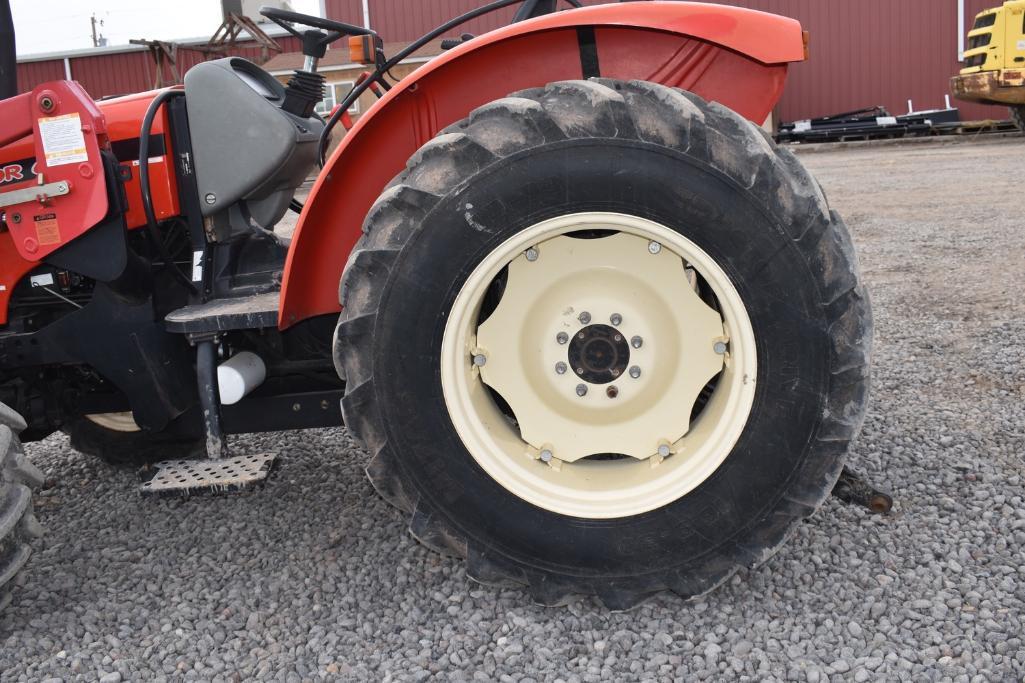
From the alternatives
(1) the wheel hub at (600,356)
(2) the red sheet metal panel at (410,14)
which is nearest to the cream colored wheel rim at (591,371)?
(1) the wheel hub at (600,356)

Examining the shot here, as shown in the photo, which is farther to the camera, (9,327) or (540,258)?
(9,327)

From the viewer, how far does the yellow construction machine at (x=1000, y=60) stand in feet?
49.0

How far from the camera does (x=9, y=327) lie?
8.59ft

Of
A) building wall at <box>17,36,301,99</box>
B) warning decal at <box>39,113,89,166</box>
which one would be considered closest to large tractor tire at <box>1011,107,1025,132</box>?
building wall at <box>17,36,301,99</box>

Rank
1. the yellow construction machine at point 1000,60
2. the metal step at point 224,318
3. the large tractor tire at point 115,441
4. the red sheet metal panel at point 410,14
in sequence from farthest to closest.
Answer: the red sheet metal panel at point 410,14
the yellow construction machine at point 1000,60
the large tractor tire at point 115,441
the metal step at point 224,318

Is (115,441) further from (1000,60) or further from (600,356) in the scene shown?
(1000,60)

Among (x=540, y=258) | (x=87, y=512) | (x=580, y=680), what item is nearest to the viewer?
(x=580, y=680)

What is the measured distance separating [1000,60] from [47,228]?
16.3 meters

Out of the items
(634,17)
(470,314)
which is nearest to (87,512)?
(470,314)

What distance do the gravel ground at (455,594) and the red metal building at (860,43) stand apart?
700 inches

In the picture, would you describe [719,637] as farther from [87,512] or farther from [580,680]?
[87,512]

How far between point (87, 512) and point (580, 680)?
183 centimetres

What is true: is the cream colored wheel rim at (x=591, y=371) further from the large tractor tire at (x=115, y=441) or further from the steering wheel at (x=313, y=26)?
the large tractor tire at (x=115, y=441)

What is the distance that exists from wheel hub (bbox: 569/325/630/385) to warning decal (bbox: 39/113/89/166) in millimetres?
1386
